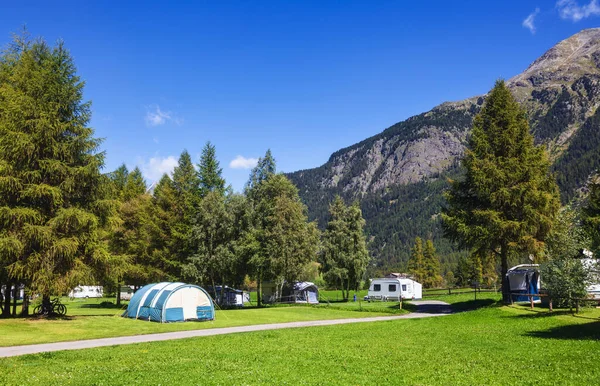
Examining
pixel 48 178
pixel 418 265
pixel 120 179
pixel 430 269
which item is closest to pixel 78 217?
pixel 48 178

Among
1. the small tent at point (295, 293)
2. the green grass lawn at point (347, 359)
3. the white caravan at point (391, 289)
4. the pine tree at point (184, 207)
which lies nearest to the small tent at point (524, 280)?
the green grass lawn at point (347, 359)

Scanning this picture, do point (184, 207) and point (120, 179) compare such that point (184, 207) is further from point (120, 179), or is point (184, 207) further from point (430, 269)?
point (430, 269)

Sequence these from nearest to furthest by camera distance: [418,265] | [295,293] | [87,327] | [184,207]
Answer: [87,327]
[184,207]
[295,293]
[418,265]

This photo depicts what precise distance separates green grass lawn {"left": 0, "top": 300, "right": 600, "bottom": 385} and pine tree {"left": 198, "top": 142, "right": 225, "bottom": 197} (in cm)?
2829

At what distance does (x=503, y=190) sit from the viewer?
3078 cm

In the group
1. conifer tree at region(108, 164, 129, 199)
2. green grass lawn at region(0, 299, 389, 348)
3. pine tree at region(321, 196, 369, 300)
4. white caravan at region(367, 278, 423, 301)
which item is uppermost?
conifer tree at region(108, 164, 129, 199)

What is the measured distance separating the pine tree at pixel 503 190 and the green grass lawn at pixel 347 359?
967 cm

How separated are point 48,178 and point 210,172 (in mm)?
22481

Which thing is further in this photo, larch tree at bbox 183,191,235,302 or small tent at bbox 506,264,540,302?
larch tree at bbox 183,191,235,302

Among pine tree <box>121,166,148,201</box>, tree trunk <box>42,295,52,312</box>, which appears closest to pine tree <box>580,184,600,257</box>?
tree trunk <box>42,295,52,312</box>

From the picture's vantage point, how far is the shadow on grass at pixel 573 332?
58.4 ft

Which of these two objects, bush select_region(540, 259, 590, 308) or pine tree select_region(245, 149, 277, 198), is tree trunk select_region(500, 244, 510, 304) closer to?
bush select_region(540, 259, 590, 308)

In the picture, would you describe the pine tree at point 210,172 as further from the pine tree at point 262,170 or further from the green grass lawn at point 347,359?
the green grass lawn at point 347,359

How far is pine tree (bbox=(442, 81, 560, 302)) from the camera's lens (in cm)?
3078
